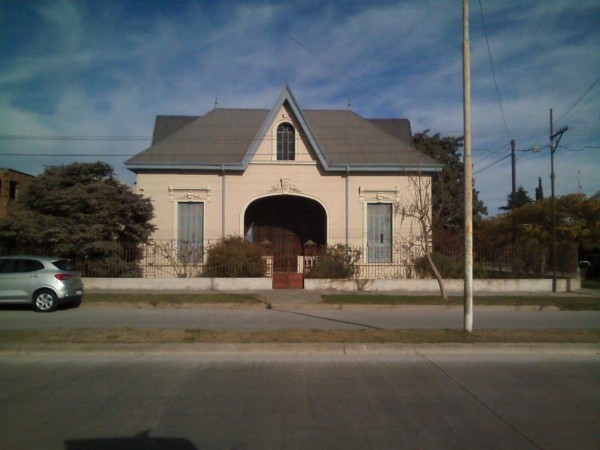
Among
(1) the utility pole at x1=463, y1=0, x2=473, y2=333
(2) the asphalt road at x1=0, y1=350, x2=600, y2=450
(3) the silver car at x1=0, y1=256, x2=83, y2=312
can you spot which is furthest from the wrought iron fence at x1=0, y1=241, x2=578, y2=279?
(2) the asphalt road at x1=0, y1=350, x2=600, y2=450

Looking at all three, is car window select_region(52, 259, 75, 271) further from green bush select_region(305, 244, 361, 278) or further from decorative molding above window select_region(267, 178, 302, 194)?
decorative molding above window select_region(267, 178, 302, 194)

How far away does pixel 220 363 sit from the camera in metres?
8.34

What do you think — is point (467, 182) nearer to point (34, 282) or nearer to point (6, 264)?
point (34, 282)

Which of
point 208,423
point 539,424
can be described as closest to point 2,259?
point 208,423

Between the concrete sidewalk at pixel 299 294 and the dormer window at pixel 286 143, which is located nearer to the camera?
the concrete sidewalk at pixel 299 294

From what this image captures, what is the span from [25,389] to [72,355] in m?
2.08

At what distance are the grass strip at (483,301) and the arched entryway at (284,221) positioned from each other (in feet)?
29.2

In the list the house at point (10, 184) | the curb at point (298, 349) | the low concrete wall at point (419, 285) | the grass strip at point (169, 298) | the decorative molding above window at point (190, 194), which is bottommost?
the curb at point (298, 349)

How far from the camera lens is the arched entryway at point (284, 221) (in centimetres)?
2705

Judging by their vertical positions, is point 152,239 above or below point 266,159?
below

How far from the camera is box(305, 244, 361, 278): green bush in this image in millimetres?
21391

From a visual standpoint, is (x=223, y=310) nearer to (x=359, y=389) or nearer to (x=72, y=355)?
(x=72, y=355)

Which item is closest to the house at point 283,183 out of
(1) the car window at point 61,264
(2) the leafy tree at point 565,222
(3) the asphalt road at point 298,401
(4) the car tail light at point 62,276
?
(2) the leafy tree at point 565,222

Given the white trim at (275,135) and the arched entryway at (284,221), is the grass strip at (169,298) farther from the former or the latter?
the arched entryway at (284,221)
